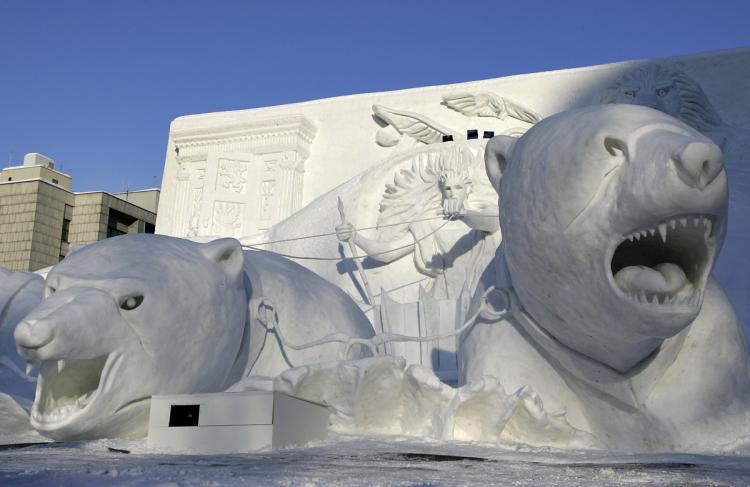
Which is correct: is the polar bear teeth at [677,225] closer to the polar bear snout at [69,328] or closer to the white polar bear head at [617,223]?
the white polar bear head at [617,223]

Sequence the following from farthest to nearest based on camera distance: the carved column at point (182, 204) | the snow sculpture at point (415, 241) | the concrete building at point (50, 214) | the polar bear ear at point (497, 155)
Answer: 1. the concrete building at point (50, 214)
2. the carved column at point (182, 204)
3. the snow sculpture at point (415, 241)
4. the polar bear ear at point (497, 155)

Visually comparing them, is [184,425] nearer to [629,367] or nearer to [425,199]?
[629,367]

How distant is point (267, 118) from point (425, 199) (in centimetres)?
239

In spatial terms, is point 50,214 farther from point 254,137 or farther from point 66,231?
point 254,137

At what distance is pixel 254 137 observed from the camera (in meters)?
7.38

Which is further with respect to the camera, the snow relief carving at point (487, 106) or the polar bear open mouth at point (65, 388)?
the snow relief carving at point (487, 106)

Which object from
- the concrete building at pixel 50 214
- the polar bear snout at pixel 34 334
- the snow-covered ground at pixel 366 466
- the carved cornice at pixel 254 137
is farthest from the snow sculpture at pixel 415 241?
the concrete building at pixel 50 214

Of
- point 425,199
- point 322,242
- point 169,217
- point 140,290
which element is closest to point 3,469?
point 140,290

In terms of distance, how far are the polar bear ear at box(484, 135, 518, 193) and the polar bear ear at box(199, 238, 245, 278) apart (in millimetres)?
975

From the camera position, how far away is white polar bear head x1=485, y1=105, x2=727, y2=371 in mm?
2400

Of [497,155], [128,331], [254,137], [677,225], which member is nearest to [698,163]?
[677,225]

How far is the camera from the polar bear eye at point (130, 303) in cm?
276

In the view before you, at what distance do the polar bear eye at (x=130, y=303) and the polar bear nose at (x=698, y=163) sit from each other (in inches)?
68.1

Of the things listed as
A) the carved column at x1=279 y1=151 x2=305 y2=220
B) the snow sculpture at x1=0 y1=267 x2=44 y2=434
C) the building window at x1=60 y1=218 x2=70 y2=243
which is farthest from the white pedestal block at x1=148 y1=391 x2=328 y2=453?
the building window at x1=60 y1=218 x2=70 y2=243
